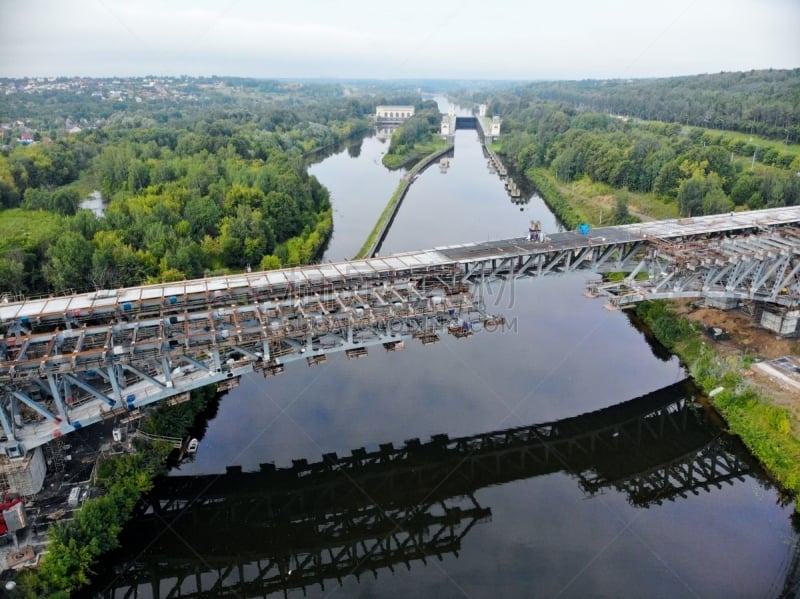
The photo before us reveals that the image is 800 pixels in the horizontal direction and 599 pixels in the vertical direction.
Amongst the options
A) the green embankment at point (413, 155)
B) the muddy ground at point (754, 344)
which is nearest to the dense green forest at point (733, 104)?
the green embankment at point (413, 155)

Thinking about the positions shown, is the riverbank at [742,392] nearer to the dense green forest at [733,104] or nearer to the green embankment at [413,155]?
the dense green forest at [733,104]

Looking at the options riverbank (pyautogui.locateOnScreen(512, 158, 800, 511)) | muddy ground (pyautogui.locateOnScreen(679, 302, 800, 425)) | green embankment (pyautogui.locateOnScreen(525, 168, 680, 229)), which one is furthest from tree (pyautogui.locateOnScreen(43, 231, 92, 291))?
green embankment (pyautogui.locateOnScreen(525, 168, 680, 229))

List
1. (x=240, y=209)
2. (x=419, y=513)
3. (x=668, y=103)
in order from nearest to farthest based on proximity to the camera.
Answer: (x=419, y=513)
(x=240, y=209)
(x=668, y=103)

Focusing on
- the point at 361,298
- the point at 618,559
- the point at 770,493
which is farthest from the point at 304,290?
the point at 770,493

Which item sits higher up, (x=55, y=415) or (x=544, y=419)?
(x=55, y=415)

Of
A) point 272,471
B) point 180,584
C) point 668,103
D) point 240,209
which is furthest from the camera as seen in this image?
point 668,103

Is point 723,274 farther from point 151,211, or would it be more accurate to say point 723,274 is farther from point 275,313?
point 151,211

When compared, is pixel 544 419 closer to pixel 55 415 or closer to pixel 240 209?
pixel 55 415
